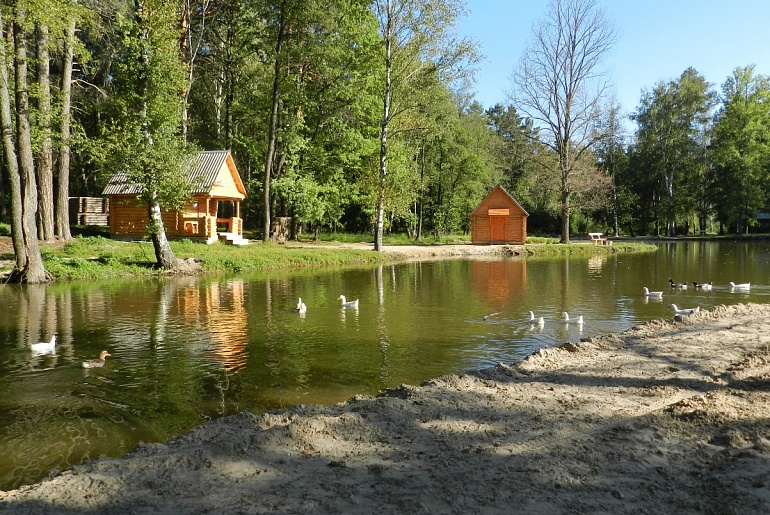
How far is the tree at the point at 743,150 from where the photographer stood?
204ft

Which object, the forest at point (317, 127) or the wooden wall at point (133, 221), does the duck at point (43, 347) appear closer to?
the forest at point (317, 127)

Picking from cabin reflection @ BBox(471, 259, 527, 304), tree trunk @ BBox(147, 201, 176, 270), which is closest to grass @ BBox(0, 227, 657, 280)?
tree trunk @ BBox(147, 201, 176, 270)

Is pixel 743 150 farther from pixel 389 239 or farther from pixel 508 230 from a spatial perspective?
pixel 389 239

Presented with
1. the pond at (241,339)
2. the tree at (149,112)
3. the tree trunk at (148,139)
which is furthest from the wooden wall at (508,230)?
the tree at (149,112)

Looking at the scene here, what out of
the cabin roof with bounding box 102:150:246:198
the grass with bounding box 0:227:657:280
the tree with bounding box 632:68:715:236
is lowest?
the grass with bounding box 0:227:657:280

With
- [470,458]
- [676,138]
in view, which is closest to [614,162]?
[676,138]

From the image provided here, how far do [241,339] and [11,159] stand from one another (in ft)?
41.1

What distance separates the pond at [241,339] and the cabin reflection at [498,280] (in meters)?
0.19

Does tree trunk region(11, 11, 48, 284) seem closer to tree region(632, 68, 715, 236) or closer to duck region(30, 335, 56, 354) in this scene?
duck region(30, 335, 56, 354)

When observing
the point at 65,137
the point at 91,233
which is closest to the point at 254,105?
the point at 91,233

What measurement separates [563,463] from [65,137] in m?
25.7

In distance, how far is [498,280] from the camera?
23328 mm

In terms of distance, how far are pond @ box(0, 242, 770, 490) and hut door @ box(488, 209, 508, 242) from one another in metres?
23.9

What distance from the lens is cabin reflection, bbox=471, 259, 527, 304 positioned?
18.7 meters
